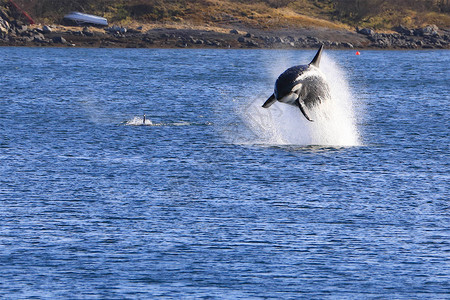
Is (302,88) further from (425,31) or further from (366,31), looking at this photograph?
(425,31)

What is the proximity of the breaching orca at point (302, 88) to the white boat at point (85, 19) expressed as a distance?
138 meters

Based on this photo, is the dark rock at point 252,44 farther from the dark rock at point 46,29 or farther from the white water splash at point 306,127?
the white water splash at point 306,127

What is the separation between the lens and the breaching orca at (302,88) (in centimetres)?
4159

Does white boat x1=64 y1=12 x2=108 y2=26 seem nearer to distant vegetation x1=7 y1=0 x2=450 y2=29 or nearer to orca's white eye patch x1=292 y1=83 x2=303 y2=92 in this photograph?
distant vegetation x1=7 y1=0 x2=450 y2=29

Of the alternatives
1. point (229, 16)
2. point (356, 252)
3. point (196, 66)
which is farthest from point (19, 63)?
point (356, 252)

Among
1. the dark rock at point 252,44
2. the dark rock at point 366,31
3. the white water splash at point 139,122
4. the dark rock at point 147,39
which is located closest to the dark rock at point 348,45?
the dark rock at point 366,31

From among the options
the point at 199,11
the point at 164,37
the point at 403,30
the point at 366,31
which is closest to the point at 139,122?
the point at 164,37

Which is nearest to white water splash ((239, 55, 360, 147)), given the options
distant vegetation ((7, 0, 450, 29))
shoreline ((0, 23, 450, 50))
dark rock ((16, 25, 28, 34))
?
shoreline ((0, 23, 450, 50))

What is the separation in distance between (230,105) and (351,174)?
1490 inches

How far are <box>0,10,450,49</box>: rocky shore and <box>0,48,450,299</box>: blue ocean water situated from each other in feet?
320

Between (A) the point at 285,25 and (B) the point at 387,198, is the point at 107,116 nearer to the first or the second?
(B) the point at 387,198

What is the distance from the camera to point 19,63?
13712cm

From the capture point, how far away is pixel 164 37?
177750 millimetres

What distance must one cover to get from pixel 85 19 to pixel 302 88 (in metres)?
141
